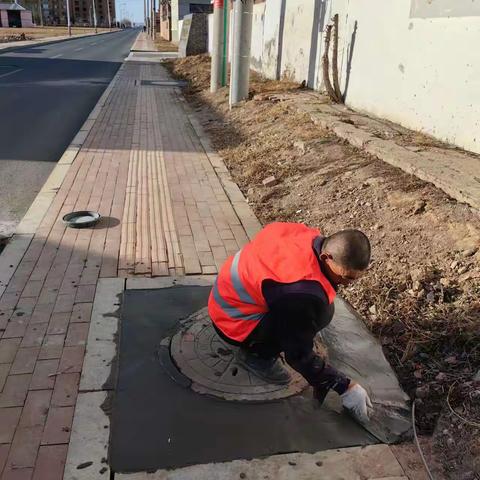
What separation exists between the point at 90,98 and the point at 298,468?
45.2 ft

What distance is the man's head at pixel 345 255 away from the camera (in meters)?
2.33

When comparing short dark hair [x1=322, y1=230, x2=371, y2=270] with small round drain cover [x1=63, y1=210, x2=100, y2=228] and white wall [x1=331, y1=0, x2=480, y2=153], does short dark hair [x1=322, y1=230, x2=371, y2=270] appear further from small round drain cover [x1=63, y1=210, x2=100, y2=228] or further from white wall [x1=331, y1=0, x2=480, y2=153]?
white wall [x1=331, y1=0, x2=480, y2=153]

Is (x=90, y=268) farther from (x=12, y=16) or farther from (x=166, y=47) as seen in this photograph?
(x=12, y=16)

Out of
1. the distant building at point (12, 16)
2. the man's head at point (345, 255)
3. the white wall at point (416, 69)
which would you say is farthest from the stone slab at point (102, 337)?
the distant building at point (12, 16)

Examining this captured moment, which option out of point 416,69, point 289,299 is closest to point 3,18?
point 416,69

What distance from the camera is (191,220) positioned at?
17.4 ft

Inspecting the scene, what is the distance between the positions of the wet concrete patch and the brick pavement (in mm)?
294

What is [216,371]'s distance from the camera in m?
2.99

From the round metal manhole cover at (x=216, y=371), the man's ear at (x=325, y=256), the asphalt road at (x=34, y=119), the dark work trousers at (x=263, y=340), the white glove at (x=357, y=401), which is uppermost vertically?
the man's ear at (x=325, y=256)

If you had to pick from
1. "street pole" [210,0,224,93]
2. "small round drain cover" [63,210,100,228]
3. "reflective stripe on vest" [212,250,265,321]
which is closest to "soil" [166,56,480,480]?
"reflective stripe on vest" [212,250,265,321]

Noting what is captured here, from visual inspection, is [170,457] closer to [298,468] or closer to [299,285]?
[298,468]

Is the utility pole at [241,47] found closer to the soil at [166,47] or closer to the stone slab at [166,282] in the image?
the stone slab at [166,282]

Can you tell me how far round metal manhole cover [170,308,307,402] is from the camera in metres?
2.83

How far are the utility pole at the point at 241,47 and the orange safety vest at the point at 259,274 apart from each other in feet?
29.2
